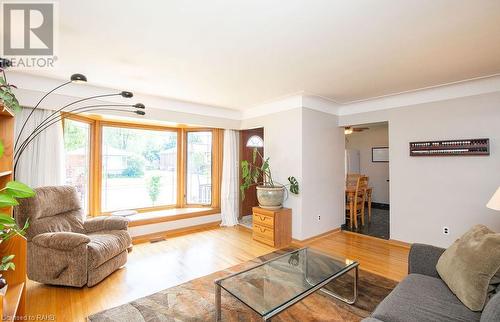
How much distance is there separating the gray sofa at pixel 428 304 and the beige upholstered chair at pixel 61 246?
100 inches

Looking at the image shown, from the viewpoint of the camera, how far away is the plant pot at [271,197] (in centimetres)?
383

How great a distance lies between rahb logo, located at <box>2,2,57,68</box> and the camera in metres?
1.73

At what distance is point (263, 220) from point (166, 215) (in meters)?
1.82

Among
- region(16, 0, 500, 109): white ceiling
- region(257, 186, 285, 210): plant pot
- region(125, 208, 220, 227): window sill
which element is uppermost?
region(16, 0, 500, 109): white ceiling

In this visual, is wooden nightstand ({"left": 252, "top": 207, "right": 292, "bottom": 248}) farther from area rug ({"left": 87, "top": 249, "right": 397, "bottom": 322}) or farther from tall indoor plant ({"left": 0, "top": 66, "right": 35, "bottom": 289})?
tall indoor plant ({"left": 0, "top": 66, "right": 35, "bottom": 289})

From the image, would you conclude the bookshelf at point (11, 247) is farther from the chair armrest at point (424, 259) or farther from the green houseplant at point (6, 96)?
the chair armrest at point (424, 259)

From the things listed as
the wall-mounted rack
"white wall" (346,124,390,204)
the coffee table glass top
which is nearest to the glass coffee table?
the coffee table glass top

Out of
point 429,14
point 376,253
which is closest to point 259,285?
point 376,253

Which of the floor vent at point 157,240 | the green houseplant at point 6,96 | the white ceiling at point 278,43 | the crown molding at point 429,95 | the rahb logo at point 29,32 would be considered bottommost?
the floor vent at point 157,240

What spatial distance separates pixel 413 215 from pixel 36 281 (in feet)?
16.2

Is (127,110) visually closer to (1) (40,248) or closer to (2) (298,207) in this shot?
(1) (40,248)

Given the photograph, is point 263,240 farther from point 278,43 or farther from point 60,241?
point 278,43

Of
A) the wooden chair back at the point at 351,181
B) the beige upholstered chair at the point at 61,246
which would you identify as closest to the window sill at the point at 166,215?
the beige upholstered chair at the point at 61,246

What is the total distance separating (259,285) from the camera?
1.97 m
